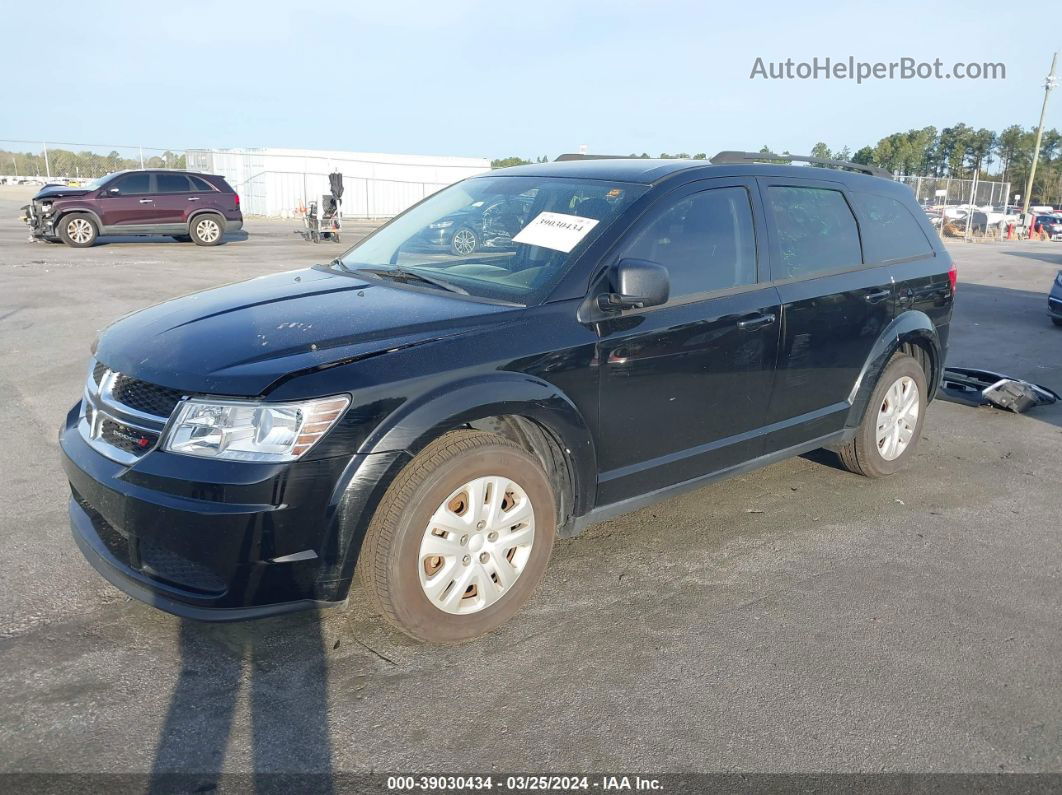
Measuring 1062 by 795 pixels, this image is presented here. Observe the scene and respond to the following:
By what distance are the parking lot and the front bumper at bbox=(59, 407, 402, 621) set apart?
33 centimetres

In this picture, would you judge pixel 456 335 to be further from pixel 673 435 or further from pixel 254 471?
pixel 673 435

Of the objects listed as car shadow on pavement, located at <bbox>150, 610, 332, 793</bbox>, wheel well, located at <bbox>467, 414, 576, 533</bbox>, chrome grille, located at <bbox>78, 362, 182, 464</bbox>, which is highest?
chrome grille, located at <bbox>78, 362, 182, 464</bbox>

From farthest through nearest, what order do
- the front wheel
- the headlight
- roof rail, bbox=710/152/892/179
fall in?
the front wheel
roof rail, bbox=710/152/892/179
the headlight

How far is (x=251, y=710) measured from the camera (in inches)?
109

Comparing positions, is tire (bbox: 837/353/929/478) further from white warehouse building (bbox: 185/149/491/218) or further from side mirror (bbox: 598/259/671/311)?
white warehouse building (bbox: 185/149/491/218)

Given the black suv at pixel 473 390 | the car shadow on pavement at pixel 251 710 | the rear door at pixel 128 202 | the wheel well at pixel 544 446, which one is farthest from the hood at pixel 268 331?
the rear door at pixel 128 202

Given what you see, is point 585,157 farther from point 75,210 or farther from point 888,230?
point 75,210

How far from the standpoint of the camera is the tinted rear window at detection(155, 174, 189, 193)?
741 inches

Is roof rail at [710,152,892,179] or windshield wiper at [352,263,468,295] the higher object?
roof rail at [710,152,892,179]

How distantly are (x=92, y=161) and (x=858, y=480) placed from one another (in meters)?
43.9

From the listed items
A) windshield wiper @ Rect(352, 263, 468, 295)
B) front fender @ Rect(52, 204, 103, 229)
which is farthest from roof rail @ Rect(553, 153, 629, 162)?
front fender @ Rect(52, 204, 103, 229)

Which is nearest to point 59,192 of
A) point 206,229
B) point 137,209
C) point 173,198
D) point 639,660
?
point 137,209

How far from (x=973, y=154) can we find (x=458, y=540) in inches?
3462

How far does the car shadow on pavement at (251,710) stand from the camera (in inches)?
97.2
